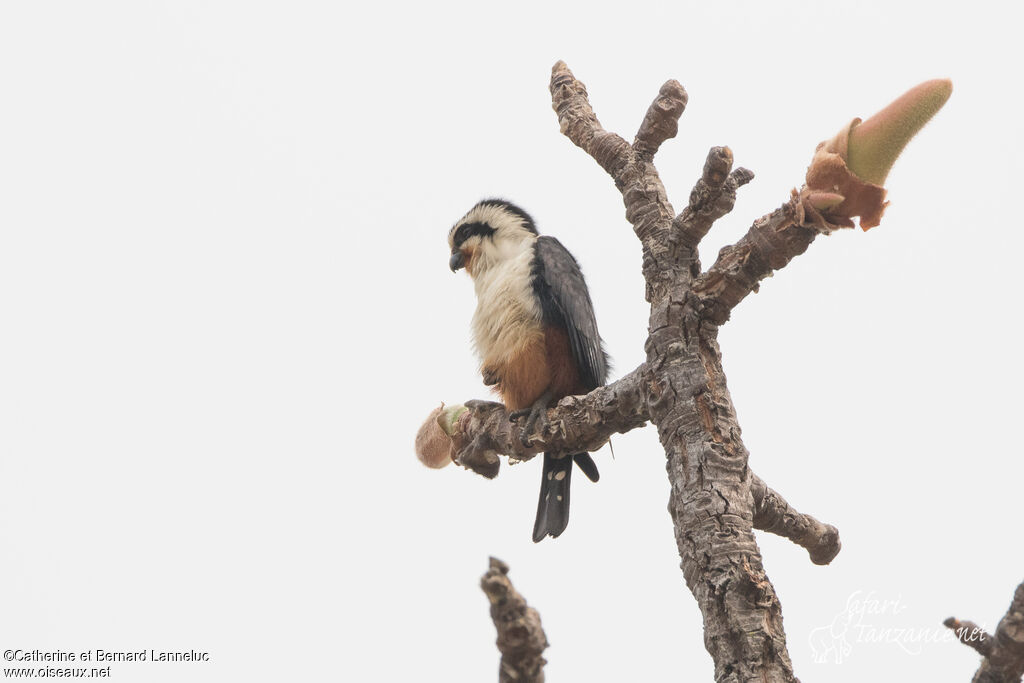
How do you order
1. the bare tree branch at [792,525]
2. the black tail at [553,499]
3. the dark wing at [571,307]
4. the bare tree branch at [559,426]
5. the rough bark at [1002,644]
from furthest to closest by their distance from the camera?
the dark wing at [571,307] < the black tail at [553,499] < the bare tree branch at [792,525] < the bare tree branch at [559,426] < the rough bark at [1002,644]

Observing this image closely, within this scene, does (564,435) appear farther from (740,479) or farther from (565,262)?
(565,262)

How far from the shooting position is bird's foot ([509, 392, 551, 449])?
3.79 metres

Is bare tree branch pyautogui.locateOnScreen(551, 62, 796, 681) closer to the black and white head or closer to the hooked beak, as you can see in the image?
the black and white head

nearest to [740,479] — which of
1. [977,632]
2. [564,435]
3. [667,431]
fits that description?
[667,431]

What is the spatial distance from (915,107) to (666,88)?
1.02 meters

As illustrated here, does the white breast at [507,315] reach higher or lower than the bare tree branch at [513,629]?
higher

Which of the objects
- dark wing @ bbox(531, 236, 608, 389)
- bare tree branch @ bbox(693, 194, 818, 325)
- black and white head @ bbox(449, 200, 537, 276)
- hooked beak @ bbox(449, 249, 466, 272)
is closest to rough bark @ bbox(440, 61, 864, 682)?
bare tree branch @ bbox(693, 194, 818, 325)

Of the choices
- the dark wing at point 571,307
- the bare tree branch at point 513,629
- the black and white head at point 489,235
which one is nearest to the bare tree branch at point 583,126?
the dark wing at point 571,307

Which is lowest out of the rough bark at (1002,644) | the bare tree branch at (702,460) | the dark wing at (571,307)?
the rough bark at (1002,644)

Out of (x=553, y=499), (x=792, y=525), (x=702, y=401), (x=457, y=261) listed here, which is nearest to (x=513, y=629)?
(x=702, y=401)

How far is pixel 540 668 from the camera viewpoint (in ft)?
5.38

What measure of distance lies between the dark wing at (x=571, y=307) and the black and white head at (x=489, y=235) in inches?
12.2

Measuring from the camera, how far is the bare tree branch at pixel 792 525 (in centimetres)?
333

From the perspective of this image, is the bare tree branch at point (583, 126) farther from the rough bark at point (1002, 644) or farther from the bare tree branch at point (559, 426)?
the rough bark at point (1002, 644)
